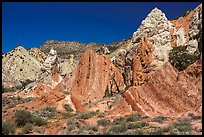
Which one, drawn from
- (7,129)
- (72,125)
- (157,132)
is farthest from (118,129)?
(7,129)

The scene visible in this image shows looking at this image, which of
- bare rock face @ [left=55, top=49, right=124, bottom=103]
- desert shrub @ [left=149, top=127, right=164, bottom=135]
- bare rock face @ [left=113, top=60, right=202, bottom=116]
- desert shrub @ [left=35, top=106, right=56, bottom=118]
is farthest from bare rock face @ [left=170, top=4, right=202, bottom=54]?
desert shrub @ [left=149, top=127, right=164, bottom=135]

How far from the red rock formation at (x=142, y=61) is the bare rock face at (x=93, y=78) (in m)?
4.06

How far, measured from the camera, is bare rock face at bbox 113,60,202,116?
57.8 feet

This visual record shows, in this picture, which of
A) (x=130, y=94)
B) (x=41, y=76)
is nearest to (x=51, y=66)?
(x=41, y=76)

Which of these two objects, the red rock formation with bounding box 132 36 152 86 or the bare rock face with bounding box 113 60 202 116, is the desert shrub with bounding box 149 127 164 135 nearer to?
the bare rock face with bounding box 113 60 202 116

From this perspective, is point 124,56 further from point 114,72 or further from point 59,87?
point 59,87

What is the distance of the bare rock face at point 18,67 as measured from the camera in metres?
56.7

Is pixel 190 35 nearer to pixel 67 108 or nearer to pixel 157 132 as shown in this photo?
pixel 67 108

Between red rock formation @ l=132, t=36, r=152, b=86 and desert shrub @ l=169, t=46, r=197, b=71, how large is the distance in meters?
1.99

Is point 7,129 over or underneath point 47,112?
underneath

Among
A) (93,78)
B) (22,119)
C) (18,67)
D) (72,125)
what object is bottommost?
(72,125)

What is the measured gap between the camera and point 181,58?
1136 inches

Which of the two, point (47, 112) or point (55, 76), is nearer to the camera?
point (47, 112)

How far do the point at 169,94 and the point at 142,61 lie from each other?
11156 mm
